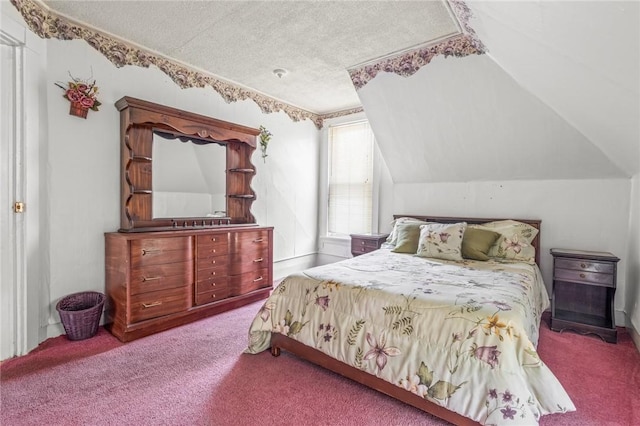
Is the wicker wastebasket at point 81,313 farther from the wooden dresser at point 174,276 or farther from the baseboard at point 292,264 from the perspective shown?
the baseboard at point 292,264

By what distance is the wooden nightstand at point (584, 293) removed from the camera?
8.26 feet

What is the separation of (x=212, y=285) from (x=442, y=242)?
2310 millimetres

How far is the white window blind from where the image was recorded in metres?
4.36

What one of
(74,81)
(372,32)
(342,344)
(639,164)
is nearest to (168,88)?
(74,81)

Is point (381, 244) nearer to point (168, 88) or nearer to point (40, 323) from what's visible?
point (168, 88)

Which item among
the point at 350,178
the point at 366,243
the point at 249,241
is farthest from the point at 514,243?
the point at 249,241

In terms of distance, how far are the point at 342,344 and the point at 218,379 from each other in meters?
0.83

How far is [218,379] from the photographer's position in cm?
189

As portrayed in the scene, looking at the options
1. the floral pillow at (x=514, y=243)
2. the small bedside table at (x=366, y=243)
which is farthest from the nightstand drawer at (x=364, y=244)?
the floral pillow at (x=514, y=243)

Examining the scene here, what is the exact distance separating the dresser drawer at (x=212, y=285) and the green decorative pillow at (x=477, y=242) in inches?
94.7

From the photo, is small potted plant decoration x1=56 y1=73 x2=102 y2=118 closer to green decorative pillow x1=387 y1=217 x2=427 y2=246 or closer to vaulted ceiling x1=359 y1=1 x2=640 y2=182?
vaulted ceiling x1=359 y1=1 x2=640 y2=182

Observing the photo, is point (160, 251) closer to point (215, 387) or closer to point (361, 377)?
point (215, 387)

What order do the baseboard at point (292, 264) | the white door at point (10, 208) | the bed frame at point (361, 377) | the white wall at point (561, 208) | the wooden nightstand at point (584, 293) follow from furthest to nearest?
the baseboard at point (292, 264), the white wall at point (561, 208), the wooden nightstand at point (584, 293), the white door at point (10, 208), the bed frame at point (361, 377)

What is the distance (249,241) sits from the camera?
10.8 ft
